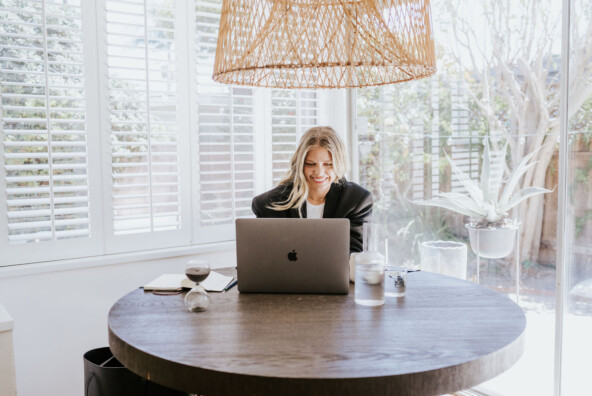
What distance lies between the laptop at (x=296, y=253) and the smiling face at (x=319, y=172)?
994 millimetres

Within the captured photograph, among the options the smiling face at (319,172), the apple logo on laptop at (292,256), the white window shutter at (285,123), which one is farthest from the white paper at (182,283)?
the white window shutter at (285,123)

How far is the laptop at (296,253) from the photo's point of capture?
1.68 meters

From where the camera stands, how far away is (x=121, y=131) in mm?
2617

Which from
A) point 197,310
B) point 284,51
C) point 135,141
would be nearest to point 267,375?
point 197,310

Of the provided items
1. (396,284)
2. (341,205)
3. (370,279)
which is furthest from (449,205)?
(370,279)

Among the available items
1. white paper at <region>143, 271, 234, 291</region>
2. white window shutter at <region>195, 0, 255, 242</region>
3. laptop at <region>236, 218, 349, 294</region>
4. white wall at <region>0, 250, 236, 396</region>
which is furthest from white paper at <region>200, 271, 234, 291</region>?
white window shutter at <region>195, 0, 255, 242</region>

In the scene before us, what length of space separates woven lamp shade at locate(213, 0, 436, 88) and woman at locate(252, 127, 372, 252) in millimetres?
1148

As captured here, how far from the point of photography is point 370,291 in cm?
162

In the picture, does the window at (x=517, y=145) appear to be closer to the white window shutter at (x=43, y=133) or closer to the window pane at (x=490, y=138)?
the window pane at (x=490, y=138)

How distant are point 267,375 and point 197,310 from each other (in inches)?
20.8

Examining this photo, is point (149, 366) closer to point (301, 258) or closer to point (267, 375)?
point (267, 375)

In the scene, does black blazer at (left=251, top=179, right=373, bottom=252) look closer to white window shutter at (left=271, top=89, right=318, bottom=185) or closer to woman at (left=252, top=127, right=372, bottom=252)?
woman at (left=252, top=127, right=372, bottom=252)

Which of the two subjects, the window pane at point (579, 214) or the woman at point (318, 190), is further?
the woman at point (318, 190)

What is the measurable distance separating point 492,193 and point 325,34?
1438mm
